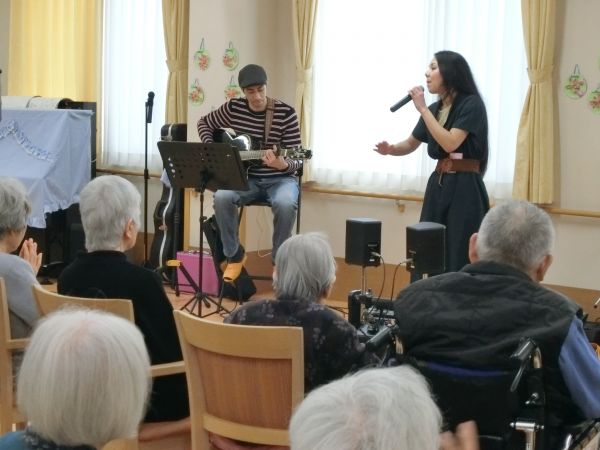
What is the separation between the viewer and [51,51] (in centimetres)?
780

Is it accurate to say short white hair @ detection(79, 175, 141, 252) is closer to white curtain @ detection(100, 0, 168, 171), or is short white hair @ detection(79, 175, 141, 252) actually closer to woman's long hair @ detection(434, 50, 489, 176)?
woman's long hair @ detection(434, 50, 489, 176)

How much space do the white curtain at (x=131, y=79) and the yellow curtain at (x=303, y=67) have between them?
1487 mm

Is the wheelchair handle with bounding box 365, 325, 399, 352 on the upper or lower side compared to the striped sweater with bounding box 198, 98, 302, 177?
lower

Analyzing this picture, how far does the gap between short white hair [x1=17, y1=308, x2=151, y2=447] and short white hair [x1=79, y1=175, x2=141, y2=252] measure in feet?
4.14

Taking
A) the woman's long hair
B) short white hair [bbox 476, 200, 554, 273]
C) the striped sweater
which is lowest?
short white hair [bbox 476, 200, 554, 273]

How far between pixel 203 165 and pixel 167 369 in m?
2.36

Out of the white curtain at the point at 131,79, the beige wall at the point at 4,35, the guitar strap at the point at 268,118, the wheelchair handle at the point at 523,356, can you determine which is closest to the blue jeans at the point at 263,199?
the guitar strap at the point at 268,118

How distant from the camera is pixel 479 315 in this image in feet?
6.95

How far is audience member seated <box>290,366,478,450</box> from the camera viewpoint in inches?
40.4

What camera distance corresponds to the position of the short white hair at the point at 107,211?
270 cm

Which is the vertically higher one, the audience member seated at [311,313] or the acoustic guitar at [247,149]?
the acoustic guitar at [247,149]

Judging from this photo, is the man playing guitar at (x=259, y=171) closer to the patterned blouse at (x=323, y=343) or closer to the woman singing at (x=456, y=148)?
the woman singing at (x=456, y=148)

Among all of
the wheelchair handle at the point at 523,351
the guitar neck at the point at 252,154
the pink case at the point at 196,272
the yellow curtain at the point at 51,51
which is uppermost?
the yellow curtain at the point at 51,51

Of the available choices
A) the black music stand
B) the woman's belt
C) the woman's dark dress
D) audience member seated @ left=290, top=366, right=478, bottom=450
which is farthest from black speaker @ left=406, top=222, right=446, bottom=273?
audience member seated @ left=290, top=366, right=478, bottom=450
